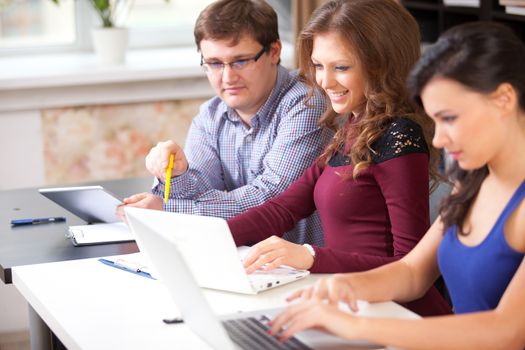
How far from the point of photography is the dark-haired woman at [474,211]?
1.46m

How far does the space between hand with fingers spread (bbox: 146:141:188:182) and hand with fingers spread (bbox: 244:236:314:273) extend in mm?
529

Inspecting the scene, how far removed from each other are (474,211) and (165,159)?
0.92m

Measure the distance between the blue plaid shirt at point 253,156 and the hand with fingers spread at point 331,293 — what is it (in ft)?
2.48

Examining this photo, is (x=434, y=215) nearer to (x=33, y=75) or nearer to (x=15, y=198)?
(x=15, y=198)

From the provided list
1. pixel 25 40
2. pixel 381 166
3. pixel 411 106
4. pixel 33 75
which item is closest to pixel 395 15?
pixel 411 106

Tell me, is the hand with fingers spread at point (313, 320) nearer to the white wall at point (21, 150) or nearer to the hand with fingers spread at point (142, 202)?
the hand with fingers spread at point (142, 202)

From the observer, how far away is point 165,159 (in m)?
2.35

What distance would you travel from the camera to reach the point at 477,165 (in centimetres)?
153

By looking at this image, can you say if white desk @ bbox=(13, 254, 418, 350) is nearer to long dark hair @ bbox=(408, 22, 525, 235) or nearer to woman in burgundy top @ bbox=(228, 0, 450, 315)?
woman in burgundy top @ bbox=(228, 0, 450, 315)

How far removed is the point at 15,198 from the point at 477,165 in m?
1.52

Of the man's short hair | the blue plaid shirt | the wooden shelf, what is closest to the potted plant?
the wooden shelf

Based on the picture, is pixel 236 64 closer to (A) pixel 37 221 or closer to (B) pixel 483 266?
(A) pixel 37 221

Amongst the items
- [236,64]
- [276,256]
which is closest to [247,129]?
[236,64]

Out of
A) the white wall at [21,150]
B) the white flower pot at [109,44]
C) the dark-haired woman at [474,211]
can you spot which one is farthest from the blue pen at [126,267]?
the white flower pot at [109,44]
